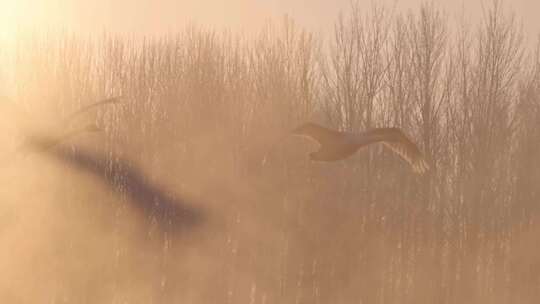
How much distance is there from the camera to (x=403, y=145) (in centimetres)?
1146

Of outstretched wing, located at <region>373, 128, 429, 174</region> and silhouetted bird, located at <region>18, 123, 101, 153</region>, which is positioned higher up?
outstretched wing, located at <region>373, 128, 429, 174</region>

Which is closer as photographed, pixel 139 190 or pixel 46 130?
pixel 46 130

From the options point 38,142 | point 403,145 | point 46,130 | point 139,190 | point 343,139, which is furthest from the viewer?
point 139,190

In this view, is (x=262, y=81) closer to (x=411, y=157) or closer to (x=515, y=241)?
(x=515, y=241)

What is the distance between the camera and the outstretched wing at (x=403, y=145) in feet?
36.6

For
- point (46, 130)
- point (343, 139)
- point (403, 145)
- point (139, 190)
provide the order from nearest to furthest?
point (343, 139), point (403, 145), point (46, 130), point (139, 190)

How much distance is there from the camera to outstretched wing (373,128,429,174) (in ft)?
36.6

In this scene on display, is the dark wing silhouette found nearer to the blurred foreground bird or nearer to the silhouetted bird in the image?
the silhouetted bird

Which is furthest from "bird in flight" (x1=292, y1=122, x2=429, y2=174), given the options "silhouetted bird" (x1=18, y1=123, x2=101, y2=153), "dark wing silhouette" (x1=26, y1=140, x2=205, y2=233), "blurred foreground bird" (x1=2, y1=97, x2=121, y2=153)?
"dark wing silhouette" (x1=26, y1=140, x2=205, y2=233)

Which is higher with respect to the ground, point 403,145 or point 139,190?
point 403,145

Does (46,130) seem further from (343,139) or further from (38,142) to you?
(343,139)

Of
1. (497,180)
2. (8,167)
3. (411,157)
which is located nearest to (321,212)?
(497,180)

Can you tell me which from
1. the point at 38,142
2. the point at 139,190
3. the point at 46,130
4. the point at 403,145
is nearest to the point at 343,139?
the point at 403,145

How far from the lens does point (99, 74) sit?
20.7m
